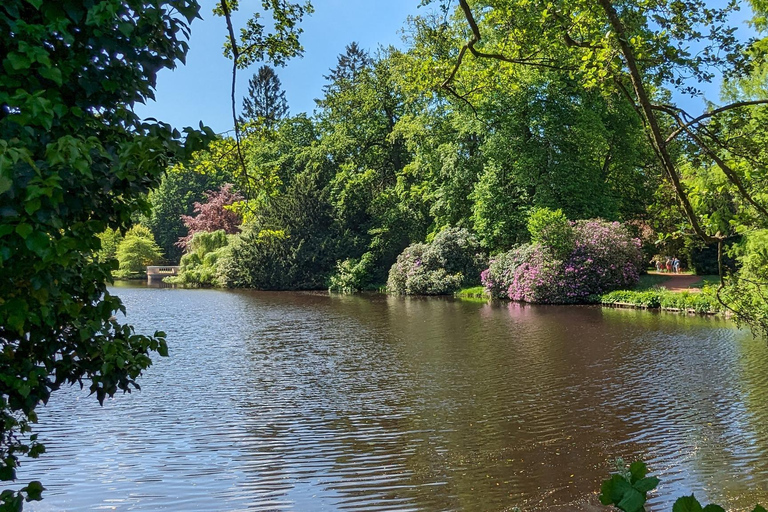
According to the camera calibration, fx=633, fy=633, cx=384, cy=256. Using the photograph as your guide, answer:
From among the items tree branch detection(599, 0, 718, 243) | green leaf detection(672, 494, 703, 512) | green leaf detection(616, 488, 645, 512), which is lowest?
green leaf detection(616, 488, 645, 512)

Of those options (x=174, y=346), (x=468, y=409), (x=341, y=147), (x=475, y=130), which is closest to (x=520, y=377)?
(x=468, y=409)

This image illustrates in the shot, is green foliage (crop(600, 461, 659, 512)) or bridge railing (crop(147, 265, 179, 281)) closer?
green foliage (crop(600, 461, 659, 512))

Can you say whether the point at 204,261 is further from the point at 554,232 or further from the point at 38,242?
the point at 38,242

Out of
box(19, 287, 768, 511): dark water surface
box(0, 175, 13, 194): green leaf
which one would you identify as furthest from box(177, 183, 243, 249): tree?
box(0, 175, 13, 194): green leaf

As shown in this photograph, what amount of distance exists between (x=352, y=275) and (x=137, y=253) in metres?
24.0

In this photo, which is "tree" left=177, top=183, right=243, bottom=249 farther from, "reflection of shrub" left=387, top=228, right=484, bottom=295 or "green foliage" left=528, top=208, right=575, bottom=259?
"green foliage" left=528, top=208, right=575, bottom=259

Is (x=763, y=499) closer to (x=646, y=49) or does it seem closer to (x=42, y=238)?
(x=646, y=49)

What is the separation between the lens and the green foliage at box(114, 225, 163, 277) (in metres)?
49.1

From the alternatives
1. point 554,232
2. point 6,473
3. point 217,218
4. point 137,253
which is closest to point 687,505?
point 6,473

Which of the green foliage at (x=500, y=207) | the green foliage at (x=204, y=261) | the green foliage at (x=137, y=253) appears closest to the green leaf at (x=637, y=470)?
the green foliage at (x=500, y=207)

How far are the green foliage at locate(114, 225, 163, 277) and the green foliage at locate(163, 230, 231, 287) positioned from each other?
648 centimetres

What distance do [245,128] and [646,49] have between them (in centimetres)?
336

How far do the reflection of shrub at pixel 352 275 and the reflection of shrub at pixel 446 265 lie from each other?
421cm

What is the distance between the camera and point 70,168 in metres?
2.01
